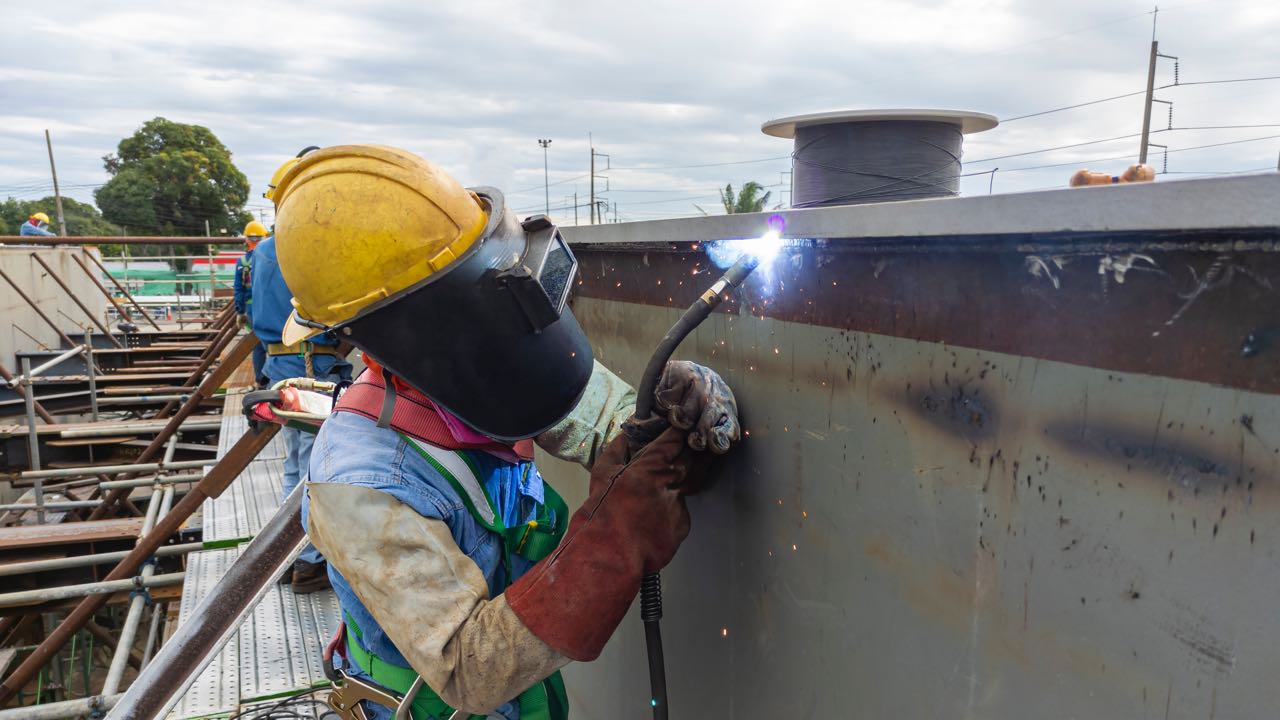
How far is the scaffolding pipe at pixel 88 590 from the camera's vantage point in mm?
5051

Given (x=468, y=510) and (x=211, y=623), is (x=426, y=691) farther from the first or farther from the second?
(x=211, y=623)

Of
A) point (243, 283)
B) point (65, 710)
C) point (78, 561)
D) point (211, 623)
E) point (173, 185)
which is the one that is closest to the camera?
point (211, 623)

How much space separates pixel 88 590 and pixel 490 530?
4.64 metres

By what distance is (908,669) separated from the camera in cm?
126

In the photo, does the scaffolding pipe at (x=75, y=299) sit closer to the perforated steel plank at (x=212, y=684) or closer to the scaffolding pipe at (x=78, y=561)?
the scaffolding pipe at (x=78, y=561)

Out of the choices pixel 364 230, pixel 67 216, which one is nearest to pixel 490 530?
pixel 364 230

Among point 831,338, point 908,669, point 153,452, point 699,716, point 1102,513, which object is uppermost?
point 831,338

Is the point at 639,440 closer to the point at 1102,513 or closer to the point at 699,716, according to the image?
the point at 699,716

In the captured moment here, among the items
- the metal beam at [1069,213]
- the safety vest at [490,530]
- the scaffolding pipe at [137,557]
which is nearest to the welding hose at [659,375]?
the metal beam at [1069,213]

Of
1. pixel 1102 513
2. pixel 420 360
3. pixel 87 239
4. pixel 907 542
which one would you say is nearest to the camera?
pixel 1102 513

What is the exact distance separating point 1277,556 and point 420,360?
1.32 metres

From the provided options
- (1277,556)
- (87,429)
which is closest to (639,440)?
(1277,556)

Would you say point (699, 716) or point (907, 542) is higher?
point (907, 542)

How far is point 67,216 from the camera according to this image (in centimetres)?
5447
